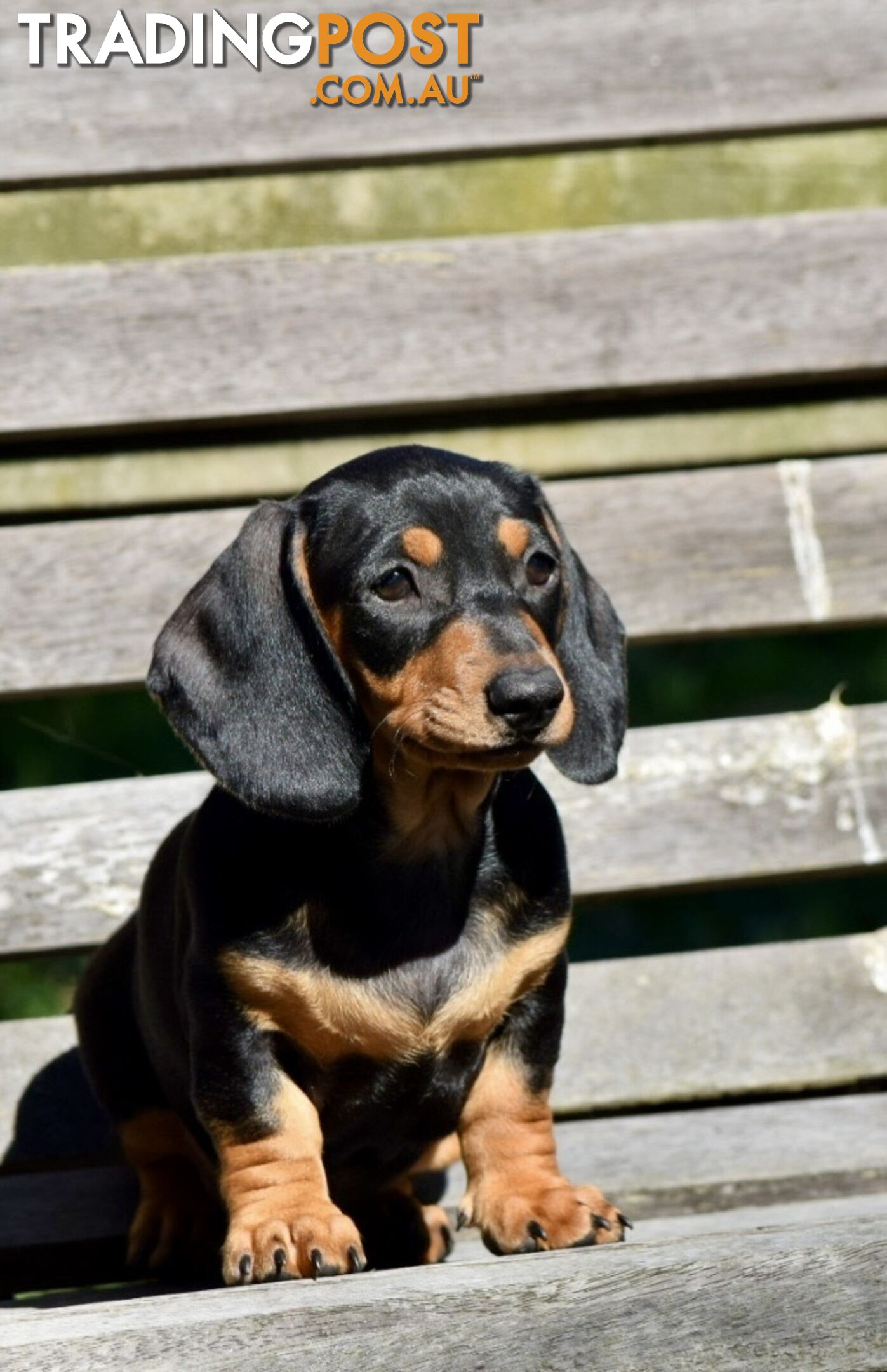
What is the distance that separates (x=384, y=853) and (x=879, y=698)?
3.05 meters

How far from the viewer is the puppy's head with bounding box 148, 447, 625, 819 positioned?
2762 millimetres

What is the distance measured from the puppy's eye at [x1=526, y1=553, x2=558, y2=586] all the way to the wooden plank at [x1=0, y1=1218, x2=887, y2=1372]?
119cm

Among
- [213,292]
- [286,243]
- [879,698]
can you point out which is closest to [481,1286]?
[213,292]

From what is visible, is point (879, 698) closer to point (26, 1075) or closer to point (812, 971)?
point (812, 971)

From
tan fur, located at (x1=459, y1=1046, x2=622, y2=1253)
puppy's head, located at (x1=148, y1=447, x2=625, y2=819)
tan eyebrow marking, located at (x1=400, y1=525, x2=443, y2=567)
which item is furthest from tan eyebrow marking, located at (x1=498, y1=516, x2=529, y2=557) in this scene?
tan fur, located at (x1=459, y1=1046, x2=622, y2=1253)

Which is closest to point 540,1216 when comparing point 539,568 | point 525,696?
point 525,696

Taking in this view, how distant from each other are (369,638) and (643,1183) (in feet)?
4.98

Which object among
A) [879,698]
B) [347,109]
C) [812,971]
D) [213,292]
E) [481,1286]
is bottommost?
[879,698]

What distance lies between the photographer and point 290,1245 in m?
2.60

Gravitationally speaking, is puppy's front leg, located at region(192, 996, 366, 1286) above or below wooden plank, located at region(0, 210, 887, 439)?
below

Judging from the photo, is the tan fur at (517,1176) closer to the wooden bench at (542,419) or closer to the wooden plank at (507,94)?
the wooden bench at (542,419)

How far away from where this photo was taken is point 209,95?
4.04 m

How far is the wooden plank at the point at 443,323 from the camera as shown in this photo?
157 inches

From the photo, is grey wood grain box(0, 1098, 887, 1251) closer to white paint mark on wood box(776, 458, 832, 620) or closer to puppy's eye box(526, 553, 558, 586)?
white paint mark on wood box(776, 458, 832, 620)
